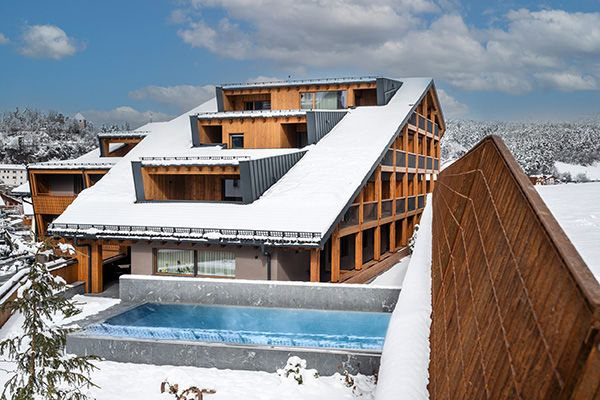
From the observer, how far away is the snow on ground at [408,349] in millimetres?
4695

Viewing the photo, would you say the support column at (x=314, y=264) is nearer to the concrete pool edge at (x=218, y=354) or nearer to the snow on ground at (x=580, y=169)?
the concrete pool edge at (x=218, y=354)

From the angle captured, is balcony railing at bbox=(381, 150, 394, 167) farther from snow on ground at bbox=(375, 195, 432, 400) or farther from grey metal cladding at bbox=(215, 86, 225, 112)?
snow on ground at bbox=(375, 195, 432, 400)

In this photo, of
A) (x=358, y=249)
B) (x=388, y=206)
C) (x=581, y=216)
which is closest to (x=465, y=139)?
(x=388, y=206)

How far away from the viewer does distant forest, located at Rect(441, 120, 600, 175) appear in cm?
6612

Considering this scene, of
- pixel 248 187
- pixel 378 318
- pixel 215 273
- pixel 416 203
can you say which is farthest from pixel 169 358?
pixel 416 203

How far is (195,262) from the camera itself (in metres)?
18.2

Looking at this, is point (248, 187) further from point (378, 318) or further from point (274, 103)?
point (274, 103)

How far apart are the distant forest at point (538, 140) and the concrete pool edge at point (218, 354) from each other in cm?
2431

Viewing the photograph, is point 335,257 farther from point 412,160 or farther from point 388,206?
point 412,160

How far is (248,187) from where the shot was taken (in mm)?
18578

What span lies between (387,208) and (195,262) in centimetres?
1100

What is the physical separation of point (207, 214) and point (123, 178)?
7.43m

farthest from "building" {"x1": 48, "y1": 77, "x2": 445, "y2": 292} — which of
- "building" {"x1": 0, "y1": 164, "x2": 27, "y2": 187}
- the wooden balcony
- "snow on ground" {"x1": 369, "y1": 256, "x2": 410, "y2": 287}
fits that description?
"building" {"x1": 0, "y1": 164, "x2": 27, "y2": 187}

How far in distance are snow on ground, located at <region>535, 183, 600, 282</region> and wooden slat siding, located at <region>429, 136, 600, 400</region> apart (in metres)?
0.70
